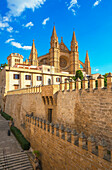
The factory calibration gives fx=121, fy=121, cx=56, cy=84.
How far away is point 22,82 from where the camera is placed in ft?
107

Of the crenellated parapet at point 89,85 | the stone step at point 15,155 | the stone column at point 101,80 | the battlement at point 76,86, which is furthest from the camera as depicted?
the stone step at point 15,155

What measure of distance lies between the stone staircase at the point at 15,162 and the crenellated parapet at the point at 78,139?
3.32m

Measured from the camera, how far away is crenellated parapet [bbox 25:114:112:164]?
630 centimetres

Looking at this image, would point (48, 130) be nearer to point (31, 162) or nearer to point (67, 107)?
point (67, 107)

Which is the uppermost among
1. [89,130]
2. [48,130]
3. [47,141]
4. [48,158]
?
[89,130]

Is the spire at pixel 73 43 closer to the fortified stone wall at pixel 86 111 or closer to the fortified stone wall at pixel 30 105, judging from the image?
the fortified stone wall at pixel 30 105

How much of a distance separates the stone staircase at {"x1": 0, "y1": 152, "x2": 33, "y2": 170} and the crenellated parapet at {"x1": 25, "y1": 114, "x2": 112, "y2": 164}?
3324 millimetres

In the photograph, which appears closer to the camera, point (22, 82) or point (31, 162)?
point (31, 162)

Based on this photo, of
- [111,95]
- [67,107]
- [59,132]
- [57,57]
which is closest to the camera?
[111,95]

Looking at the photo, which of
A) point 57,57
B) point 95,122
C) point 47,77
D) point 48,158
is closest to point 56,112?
point 48,158

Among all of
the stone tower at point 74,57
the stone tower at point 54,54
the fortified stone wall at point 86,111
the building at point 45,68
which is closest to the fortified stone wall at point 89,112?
the fortified stone wall at point 86,111

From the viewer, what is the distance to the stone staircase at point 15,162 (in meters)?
12.0

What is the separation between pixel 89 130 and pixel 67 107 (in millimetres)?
3464

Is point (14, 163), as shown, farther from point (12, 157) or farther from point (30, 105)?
point (30, 105)
